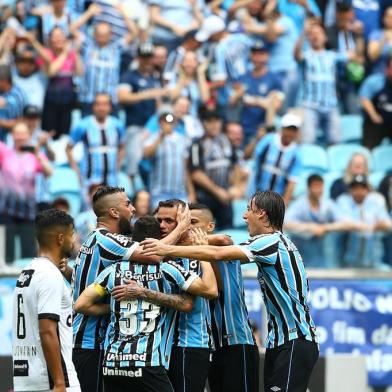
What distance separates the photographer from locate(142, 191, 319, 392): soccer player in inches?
310

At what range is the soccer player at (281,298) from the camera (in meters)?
7.88

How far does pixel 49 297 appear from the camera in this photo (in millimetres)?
7066

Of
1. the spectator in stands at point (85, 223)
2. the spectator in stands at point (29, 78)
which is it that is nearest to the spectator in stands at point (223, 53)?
the spectator in stands at point (29, 78)

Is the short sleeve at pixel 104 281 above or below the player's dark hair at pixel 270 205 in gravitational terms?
below

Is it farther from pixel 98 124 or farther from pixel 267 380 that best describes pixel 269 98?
pixel 267 380

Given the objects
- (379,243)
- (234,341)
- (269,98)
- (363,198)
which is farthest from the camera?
(269,98)

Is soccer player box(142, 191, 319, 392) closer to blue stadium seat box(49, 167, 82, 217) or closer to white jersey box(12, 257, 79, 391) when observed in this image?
white jersey box(12, 257, 79, 391)

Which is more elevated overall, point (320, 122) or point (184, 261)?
point (320, 122)

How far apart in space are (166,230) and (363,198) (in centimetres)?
641

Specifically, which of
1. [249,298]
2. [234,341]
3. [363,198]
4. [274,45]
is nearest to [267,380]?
→ [234,341]

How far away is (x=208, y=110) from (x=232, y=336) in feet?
23.5

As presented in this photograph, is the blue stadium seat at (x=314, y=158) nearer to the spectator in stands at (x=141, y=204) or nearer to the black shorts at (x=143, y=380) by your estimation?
the spectator in stands at (x=141, y=204)

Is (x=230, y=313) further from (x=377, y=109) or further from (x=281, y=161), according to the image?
(x=377, y=109)

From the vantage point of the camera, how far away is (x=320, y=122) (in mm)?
16000
